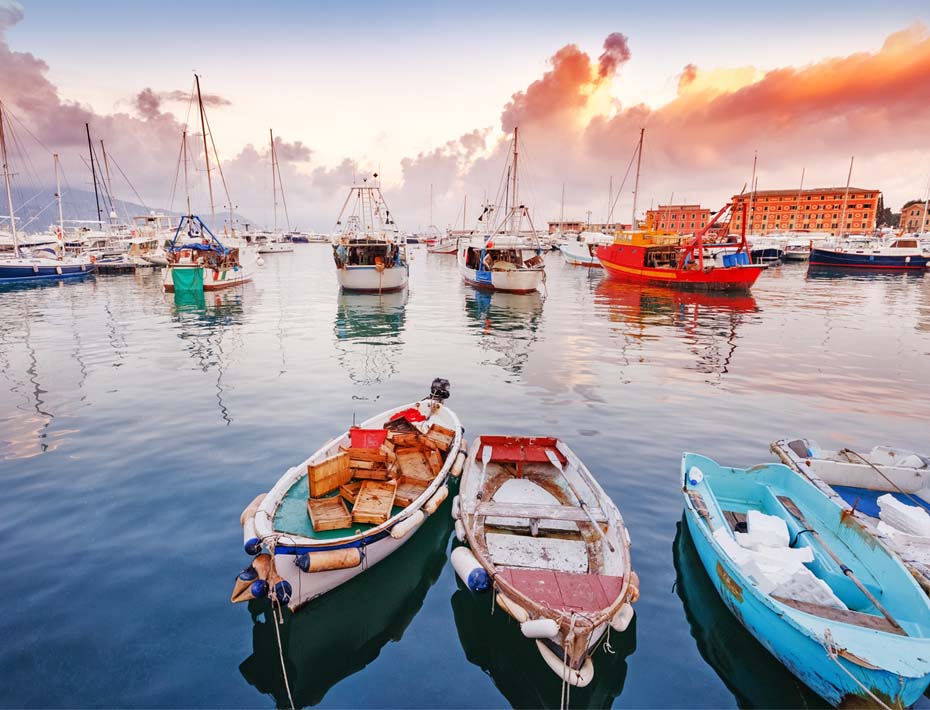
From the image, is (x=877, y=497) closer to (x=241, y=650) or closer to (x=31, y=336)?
(x=241, y=650)

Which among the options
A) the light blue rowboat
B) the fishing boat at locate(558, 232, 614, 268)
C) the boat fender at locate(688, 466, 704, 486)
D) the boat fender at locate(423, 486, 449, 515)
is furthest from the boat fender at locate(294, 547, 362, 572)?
the fishing boat at locate(558, 232, 614, 268)

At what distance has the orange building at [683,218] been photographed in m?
152

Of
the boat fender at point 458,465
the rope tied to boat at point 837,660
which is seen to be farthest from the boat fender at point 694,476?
the boat fender at point 458,465

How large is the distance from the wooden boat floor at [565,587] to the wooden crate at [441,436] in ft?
13.3

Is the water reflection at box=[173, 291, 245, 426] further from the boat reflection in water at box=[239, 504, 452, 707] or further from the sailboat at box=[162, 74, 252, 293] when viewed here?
the boat reflection in water at box=[239, 504, 452, 707]

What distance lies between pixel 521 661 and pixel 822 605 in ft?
13.1

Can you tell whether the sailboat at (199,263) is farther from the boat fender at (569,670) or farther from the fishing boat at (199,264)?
the boat fender at (569,670)

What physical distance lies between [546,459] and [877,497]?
637 cm

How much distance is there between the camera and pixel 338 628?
6.88 meters

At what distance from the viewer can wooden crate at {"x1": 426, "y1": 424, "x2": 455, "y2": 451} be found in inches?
411

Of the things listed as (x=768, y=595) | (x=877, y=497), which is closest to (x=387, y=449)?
(x=768, y=595)

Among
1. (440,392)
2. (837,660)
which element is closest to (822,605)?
(837,660)

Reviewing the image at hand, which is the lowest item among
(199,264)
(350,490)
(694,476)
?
(350,490)

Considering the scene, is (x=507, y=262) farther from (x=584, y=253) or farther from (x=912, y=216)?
(x=912, y=216)
